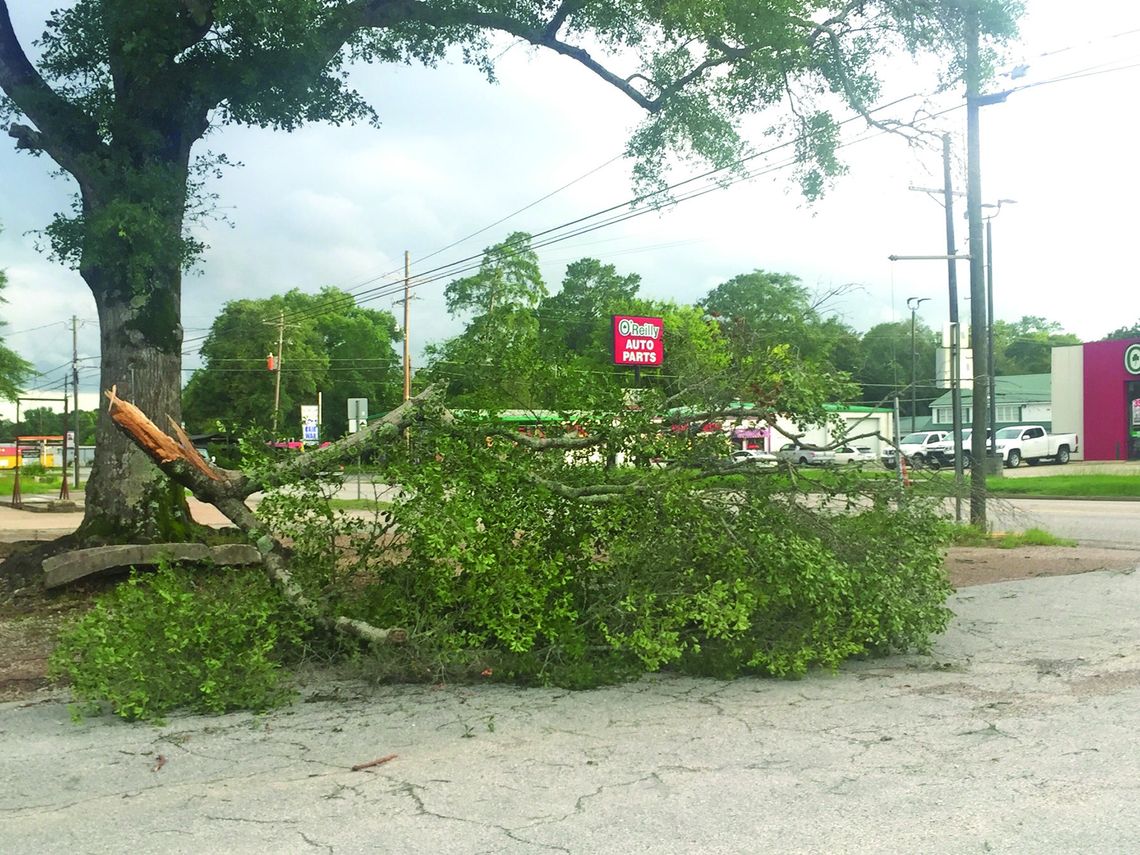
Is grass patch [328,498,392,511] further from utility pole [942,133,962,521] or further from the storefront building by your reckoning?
the storefront building

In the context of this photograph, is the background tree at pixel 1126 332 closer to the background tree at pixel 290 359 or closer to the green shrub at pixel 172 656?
the background tree at pixel 290 359

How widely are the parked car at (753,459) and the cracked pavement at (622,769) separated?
139 centimetres

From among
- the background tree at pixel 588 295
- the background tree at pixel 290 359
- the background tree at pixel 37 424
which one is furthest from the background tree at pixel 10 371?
the background tree at pixel 37 424

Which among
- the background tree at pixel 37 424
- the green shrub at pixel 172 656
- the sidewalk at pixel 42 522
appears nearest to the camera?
the green shrub at pixel 172 656

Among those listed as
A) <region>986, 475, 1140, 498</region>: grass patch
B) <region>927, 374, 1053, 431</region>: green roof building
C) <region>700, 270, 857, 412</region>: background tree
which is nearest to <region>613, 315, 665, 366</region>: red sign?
<region>986, 475, 1140, 498</region>: grass patch

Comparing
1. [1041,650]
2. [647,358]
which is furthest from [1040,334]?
[1041,650]

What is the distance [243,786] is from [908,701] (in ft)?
11.5

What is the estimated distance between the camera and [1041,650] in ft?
23.1

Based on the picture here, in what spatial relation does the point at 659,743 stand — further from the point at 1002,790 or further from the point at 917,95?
the point at 917,95

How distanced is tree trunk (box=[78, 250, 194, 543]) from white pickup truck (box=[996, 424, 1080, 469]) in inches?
1464

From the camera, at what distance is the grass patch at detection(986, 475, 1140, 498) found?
25.4 metres

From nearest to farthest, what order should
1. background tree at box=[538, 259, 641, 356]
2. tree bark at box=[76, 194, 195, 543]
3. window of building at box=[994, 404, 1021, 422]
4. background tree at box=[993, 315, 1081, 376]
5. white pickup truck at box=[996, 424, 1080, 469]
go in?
1. tree bark at box=[76, 194, 195, 543]
2. white pickup truck at box=[996, 424, 1080, 469]
3. window of building at box=[994, 404, 1021, 422]
4. background tree at box=[538, 259, 641, 356]
5. background tree at box=[993, 315, 1081, 376]

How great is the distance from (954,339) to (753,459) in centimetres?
1191

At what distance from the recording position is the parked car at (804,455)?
22.1 feet
